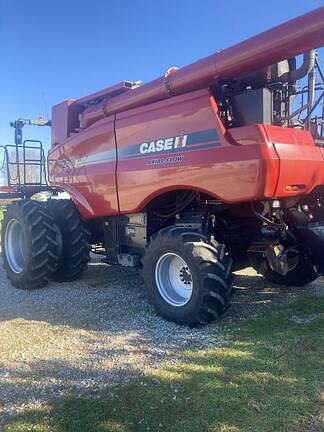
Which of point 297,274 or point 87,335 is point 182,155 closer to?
point 87,335

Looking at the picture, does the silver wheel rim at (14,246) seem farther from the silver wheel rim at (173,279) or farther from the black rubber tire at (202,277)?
the black rubber tire at (202,277)

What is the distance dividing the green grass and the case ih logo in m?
2.21

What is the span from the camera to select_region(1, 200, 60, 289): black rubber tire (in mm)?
6398

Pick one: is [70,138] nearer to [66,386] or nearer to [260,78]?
[260,78]

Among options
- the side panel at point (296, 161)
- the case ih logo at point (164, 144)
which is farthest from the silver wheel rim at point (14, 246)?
the side panel at point (296, 161)

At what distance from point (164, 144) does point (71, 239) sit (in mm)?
2356

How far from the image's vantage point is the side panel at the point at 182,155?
4.35 metres

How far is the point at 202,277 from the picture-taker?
14.8 feet

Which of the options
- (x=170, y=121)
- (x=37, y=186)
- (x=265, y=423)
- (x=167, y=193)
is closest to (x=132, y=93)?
(x=170, y=121)

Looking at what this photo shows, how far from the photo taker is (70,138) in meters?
6.86

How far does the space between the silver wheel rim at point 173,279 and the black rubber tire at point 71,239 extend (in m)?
1.94

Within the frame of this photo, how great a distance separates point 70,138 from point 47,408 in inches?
180

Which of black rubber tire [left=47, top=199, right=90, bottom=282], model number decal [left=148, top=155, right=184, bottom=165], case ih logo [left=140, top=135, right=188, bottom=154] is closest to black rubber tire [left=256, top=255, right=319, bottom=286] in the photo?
model number decal [left=148, top=155, right=184, bottom=165]

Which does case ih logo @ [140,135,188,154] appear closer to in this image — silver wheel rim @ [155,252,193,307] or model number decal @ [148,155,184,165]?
model number decal @ [148,155,184,165]
